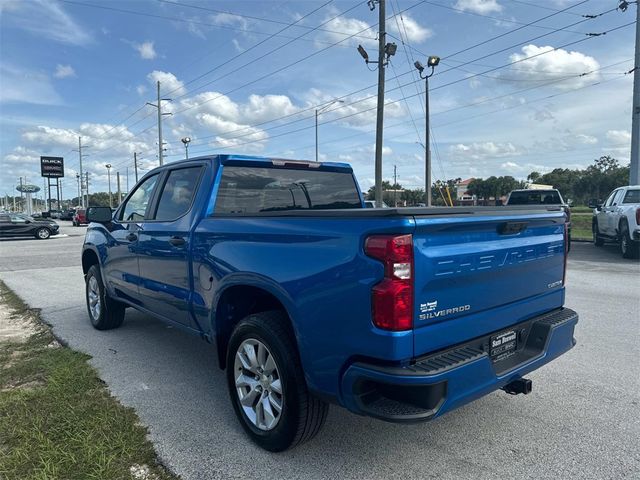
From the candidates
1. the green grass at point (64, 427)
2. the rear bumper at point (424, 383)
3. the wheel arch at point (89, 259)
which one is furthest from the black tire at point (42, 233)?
the rear bumper at point (424, 383)

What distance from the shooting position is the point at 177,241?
399 cm

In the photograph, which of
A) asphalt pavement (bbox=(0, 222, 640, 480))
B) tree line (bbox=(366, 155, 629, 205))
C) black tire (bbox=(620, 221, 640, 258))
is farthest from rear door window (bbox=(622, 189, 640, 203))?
tree line (bbox=(366, 155, 629, 205))

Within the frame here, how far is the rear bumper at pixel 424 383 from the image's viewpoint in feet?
7.69

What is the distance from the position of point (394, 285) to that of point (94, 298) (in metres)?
5.14

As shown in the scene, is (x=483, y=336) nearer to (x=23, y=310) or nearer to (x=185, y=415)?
(x=185, y=415)

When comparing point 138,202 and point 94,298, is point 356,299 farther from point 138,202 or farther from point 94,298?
point 94,298

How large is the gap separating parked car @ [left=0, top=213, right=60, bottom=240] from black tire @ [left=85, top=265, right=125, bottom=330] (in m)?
23.5

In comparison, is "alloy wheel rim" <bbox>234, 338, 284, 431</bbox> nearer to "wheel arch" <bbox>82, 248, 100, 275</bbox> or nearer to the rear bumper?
the rear bumper

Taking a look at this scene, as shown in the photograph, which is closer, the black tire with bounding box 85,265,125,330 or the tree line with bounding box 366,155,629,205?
the black tire with bounding box 85,265,125,330

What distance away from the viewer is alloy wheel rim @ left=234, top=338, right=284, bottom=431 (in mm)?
3012

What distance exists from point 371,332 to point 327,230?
59 centimetres

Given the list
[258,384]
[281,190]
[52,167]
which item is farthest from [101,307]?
[52,167]

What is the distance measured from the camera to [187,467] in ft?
9.50

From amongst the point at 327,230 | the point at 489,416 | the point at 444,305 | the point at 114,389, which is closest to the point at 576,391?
the point at 489,416
